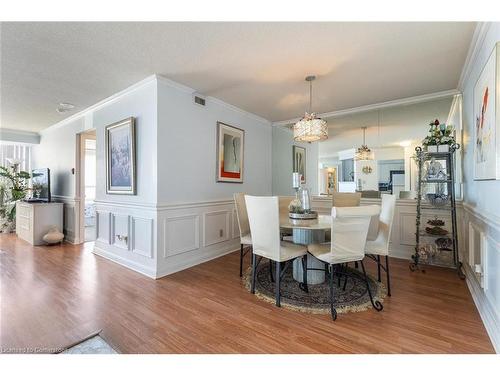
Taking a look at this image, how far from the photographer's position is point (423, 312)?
2016 mm

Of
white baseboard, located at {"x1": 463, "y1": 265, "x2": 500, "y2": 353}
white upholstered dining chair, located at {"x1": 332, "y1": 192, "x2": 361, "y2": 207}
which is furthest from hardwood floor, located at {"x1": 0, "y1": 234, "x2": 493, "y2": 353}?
white upholstered dining chair, located at {"x1": 332, "y1": 192, "x2": 361, "y2": 207}

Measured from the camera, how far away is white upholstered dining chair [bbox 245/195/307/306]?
2.13 meters

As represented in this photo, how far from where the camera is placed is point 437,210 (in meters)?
3.28

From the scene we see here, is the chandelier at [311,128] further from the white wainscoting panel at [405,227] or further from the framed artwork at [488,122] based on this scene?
the white wainscoting panel at [405,227]

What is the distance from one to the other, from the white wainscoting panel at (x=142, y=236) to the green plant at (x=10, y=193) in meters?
4.04

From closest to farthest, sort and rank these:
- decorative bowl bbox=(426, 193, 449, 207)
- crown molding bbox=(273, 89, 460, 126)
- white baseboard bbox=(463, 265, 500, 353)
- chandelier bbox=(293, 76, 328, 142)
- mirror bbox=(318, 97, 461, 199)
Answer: white baseboard bbox=(463, 265, 500, 353) → chandelier bbox=(293, 76, 328, 142) → decorative bowl bbox=(426, 193, 449, 207) → crown molding bbox=(273, 89, 460, 126) → mirror bbox=(318, 97, 461, 199)

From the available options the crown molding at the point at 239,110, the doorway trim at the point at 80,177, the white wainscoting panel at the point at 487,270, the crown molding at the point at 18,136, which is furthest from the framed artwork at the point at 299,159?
the crown molding at the point at 18,136

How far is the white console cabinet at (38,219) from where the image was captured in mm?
4432

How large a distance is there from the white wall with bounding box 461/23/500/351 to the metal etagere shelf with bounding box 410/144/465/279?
0.82 ft

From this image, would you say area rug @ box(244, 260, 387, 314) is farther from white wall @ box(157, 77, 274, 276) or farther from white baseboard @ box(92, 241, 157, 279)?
white baseboard @ box(92, 241, 157, 279)

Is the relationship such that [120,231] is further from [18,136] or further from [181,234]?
[18,136]

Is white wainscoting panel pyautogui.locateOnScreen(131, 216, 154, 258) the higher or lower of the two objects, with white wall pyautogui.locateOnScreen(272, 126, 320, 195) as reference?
lower
